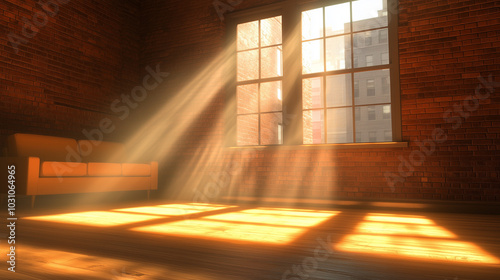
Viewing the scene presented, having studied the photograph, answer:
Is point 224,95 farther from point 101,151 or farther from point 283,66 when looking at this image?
point 101,151

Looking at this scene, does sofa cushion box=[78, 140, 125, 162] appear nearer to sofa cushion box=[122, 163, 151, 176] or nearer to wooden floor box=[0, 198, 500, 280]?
sofa cushion box=[122, 163, 151, 176]

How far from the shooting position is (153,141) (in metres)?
5.84

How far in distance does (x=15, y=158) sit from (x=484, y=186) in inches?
204

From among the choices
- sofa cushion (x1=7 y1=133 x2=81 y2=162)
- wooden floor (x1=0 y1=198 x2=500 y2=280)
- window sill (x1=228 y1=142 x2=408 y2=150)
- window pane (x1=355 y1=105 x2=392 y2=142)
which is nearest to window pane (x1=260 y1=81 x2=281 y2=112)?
window sill (x1=228 y1=142 x2=408 y2=150)

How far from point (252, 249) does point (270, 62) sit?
3830mm

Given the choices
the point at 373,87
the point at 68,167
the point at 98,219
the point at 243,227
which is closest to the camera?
the point at 243,227

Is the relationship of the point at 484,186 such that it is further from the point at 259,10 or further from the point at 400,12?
the point at 259,10

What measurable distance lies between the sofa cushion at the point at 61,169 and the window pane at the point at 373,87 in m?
43.0

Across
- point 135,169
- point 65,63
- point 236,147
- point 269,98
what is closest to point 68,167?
point 135,169

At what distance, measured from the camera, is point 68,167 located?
13.2 ft

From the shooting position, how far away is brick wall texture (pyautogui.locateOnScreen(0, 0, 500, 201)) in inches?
148

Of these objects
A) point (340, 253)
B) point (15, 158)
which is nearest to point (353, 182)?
point (340, 253)

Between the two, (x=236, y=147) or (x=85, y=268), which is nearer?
(x=85, y=268)

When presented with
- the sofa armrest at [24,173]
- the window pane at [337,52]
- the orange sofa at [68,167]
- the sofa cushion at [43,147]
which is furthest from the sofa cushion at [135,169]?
the window pane at [337,52]
